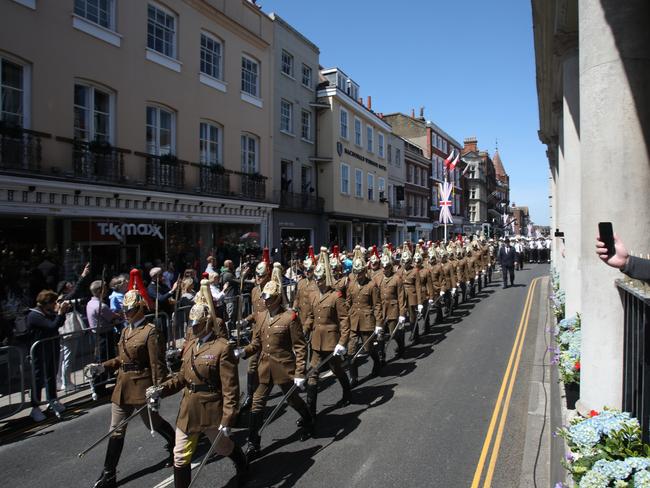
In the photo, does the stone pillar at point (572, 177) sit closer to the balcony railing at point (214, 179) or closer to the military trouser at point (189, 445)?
the military trouser at point (189, 445)

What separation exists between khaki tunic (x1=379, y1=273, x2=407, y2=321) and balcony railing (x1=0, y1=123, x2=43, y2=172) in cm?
955

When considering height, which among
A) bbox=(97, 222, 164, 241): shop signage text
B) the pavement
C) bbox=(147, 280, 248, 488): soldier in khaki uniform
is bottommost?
the pavement

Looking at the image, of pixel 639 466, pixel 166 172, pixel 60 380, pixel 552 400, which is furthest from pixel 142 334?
pixel 166 172

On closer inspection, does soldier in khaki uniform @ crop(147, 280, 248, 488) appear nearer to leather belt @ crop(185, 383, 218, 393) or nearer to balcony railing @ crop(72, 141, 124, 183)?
leather belt @ crop(185, 383, 218, 393)

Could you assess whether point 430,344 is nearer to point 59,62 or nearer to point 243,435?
point 243,435

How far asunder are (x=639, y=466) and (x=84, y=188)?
1383cm

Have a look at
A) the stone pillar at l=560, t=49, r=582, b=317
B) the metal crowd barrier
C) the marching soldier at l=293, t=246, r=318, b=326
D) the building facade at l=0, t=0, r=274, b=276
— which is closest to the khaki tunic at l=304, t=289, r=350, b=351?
the marching soldier at l=293, t=246, r=318, b=326

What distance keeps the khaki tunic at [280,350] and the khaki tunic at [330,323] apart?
115cm

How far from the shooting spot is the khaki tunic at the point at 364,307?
8734 millimetres

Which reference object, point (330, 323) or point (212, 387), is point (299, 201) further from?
point (212, 387)

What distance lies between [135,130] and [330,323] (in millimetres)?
11529

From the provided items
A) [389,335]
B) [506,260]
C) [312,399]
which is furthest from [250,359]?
[506,260]

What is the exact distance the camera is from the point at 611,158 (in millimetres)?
4359

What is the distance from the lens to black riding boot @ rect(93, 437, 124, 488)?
15.9 feet
